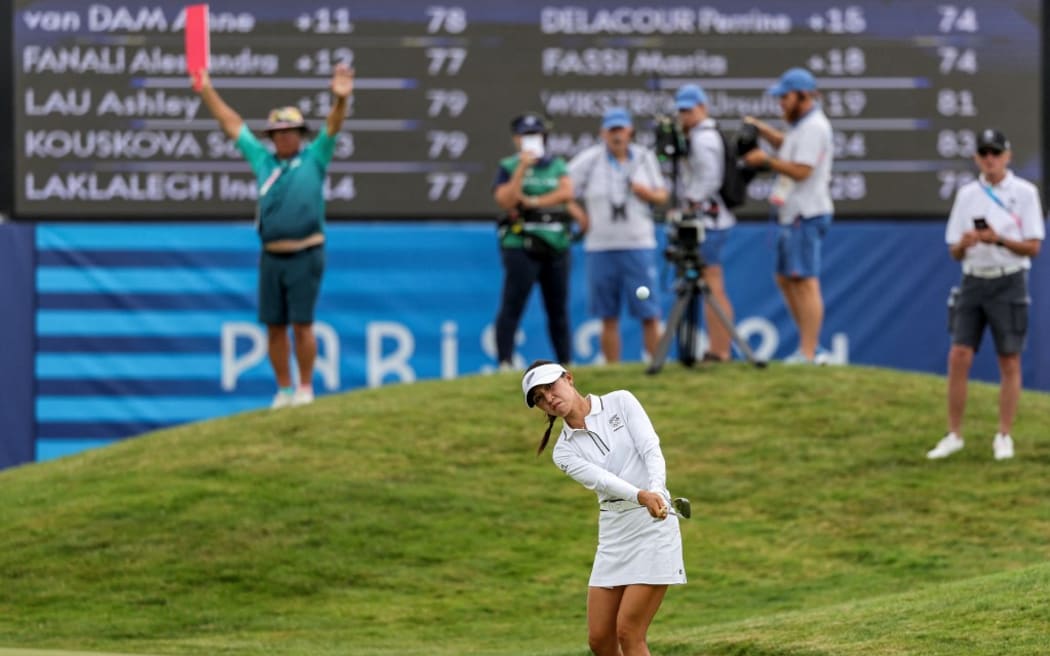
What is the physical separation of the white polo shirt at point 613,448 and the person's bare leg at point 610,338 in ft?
26.4

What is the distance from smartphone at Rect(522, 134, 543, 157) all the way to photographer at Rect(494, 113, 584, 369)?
0.26 ft

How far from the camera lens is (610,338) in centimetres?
1822

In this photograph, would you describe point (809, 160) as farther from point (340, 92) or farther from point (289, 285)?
point (289, 285)

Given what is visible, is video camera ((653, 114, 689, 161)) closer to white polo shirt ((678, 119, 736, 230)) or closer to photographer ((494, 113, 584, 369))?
white polo shirt ((678, 119, 736, 230))

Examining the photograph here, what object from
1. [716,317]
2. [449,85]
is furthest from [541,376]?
[449,85]

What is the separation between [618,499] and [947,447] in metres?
6.58

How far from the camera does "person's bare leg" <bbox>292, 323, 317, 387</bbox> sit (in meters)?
16.9

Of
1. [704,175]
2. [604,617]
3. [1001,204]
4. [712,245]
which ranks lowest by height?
[604,617]

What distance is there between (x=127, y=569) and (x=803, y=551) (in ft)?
14.0

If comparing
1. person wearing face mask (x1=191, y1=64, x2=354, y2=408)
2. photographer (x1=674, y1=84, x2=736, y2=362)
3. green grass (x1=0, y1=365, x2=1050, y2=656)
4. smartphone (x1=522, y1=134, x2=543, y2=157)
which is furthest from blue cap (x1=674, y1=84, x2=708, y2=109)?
person wearing face mask (x1=191, y1=64, x2=354, y2=408)

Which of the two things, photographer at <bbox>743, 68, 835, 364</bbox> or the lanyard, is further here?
photographer at <bbox>743, 68, 835, 364</bbox>

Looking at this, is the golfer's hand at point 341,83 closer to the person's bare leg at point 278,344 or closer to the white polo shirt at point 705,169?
the person's bare leg at point 278,344

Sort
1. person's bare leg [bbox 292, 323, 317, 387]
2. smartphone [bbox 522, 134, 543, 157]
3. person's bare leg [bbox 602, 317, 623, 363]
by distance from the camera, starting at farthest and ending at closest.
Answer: person's bare leg [bbox 602, 317, 623, 363] → smartphone [bbox 522, 134, 543, 157] → person's bare leg [bbox 292, 323, 317, 387]

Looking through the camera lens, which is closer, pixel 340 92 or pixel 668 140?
pixel 340 92
